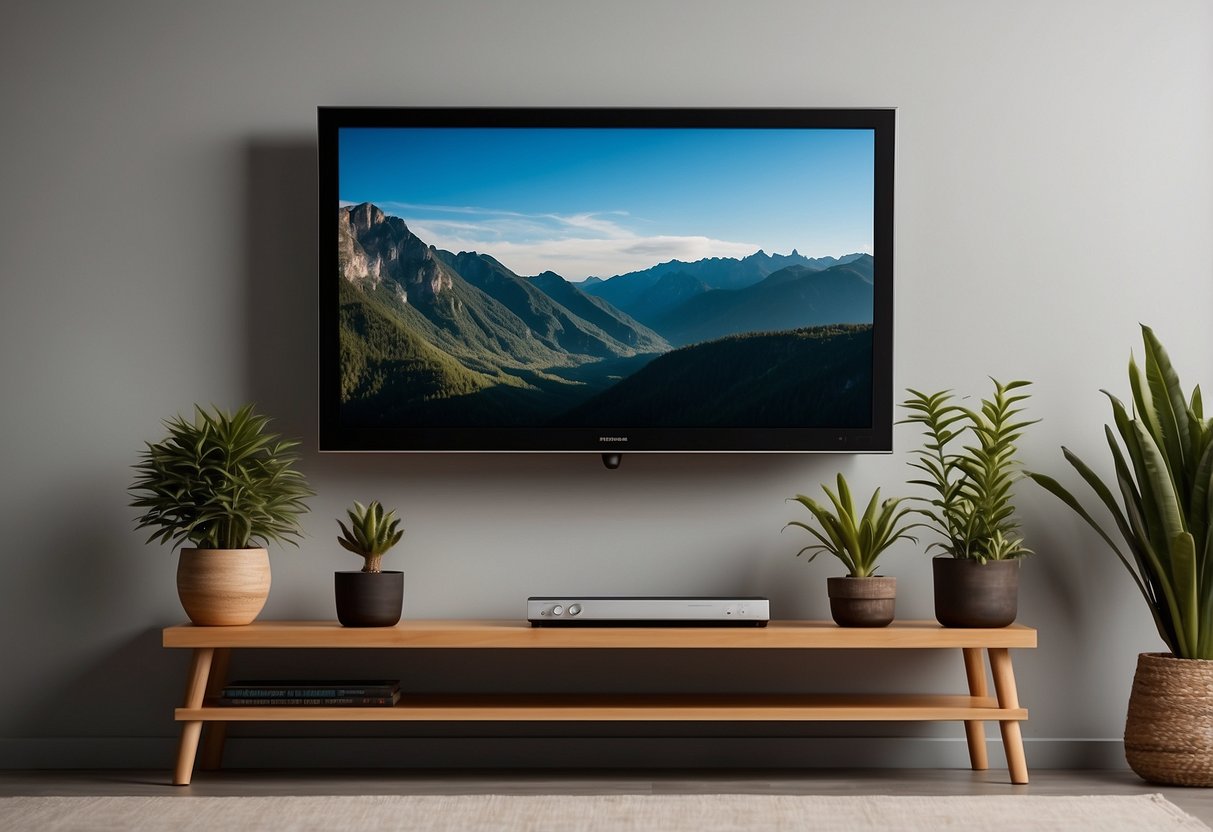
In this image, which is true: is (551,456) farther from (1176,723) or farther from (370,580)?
(1176,723)

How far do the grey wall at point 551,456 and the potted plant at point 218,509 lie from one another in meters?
0.26

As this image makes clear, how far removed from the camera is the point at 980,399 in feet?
10.0

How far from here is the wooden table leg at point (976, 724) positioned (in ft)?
9.27

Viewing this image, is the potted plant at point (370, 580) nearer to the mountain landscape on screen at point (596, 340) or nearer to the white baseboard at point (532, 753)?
the mountain landscape on screen at point (596, 340)

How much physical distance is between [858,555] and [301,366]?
1546 mm

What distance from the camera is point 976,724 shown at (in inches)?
113

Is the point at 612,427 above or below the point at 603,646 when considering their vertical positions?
above

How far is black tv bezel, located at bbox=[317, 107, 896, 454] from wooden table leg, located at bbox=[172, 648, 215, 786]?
1.96 ft

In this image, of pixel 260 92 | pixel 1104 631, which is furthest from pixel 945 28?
pixel 260 92

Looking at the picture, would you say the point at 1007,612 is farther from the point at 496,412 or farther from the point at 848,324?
the point at 496,412

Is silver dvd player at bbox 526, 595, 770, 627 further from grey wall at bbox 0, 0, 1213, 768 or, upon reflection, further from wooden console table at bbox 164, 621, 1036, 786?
grey wall at bbox 0, 0, 1213, 768

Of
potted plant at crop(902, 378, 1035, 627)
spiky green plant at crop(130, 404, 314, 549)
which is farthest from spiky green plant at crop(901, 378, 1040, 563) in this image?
spiky green plant at crop(130, 404, 314, 549)

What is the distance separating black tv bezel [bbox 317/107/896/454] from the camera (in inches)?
116

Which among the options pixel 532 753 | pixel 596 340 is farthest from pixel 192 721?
pixel 596 340
